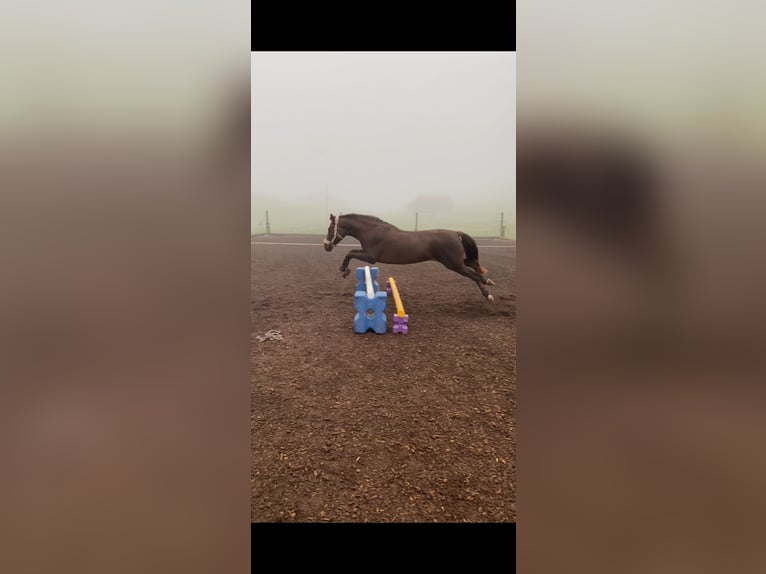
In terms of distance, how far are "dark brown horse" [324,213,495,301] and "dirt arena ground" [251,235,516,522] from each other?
0.15 metres

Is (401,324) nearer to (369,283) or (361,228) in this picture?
(369,283)

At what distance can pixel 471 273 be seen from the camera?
146 inches

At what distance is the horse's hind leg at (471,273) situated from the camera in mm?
3672

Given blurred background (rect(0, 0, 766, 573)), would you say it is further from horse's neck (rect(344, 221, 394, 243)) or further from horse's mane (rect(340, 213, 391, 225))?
horse's neck (rect(344, 221, 394, 243))
